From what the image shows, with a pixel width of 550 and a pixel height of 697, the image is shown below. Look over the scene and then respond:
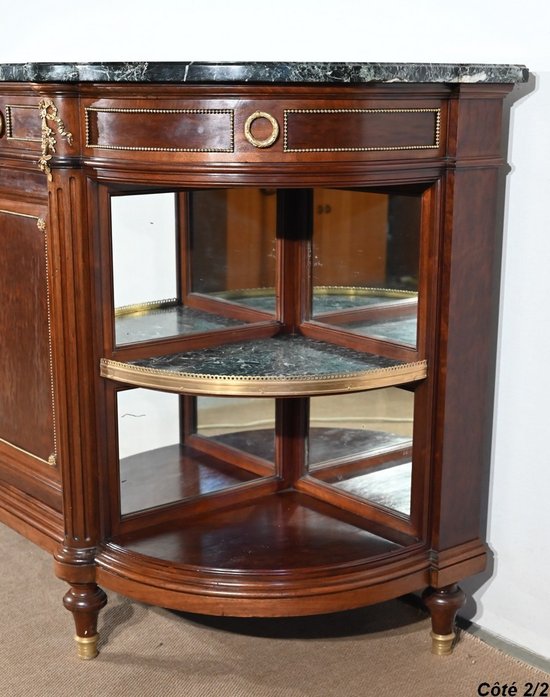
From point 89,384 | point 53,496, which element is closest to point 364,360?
point 89,384

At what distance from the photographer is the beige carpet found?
2.23 m

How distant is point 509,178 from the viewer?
2250 mm

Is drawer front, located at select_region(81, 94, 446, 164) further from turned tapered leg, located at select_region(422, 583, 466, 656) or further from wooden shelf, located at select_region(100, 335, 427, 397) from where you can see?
turned tapered leg, located at select_region(422, 583, 466, 656)

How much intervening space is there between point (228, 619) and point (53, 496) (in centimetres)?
52

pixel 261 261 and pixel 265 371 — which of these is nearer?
pixel 265 371

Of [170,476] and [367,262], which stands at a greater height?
[367,262]

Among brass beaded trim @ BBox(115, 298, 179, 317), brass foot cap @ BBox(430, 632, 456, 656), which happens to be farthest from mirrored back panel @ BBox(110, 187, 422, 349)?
brass foot cap @ BBox(430, 632, 456, 656)

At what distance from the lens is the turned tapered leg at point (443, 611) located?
91.4 inches

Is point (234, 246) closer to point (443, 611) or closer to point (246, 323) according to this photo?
point (246, 323)

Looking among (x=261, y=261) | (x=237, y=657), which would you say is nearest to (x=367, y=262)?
(x=261, y=261)

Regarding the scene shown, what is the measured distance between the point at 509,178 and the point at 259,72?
0.67 meters

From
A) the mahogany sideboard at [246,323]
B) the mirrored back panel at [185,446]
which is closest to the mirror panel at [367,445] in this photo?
the mahogany sideboard at [246,323]

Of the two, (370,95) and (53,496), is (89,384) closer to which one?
(53,496)

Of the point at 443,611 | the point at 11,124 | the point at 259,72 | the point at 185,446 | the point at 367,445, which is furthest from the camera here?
the point at 185,446
